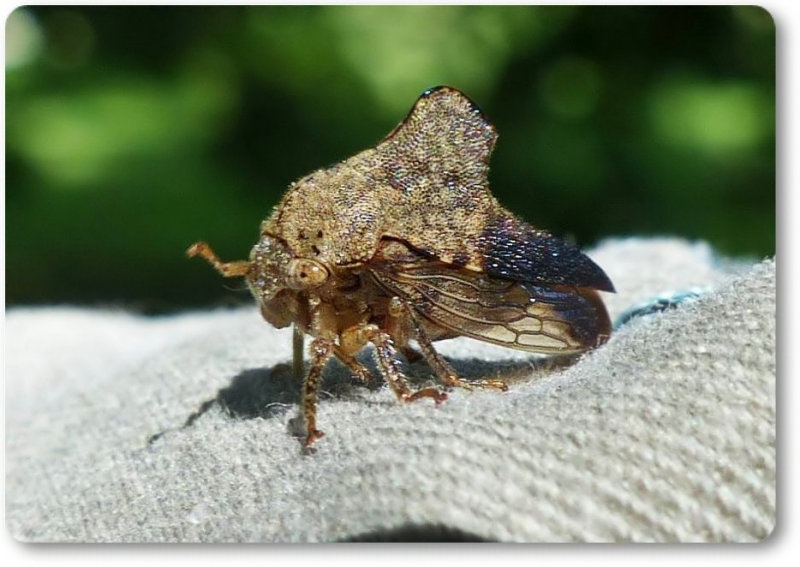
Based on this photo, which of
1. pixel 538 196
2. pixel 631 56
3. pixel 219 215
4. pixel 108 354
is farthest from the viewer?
pixel 219 215

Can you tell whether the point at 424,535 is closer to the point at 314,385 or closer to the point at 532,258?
the point at 314,385

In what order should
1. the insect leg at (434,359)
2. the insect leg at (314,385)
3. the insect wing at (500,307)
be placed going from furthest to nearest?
the insect wing at (500,307) < the insect leg at (434,359) < the insect leg at (314,385)

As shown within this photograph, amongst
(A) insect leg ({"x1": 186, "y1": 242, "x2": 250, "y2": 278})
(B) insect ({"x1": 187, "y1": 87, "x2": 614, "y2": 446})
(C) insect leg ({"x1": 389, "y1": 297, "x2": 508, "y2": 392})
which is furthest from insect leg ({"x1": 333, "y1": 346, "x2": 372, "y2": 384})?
(A) insect leg ({"x1": 186, "y1": 242, "x2": 250, "y2": 278})

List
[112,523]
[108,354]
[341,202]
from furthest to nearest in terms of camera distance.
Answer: [108,354], [341,202], [112,523]

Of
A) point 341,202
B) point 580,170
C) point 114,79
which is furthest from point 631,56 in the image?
point 114,79

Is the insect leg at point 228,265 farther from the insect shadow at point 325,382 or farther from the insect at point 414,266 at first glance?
the insect shadow at point 325,382

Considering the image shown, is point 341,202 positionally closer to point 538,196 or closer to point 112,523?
point 112,523

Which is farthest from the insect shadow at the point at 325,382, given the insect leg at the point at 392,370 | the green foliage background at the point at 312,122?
the green foliage background at the point at 312,122
